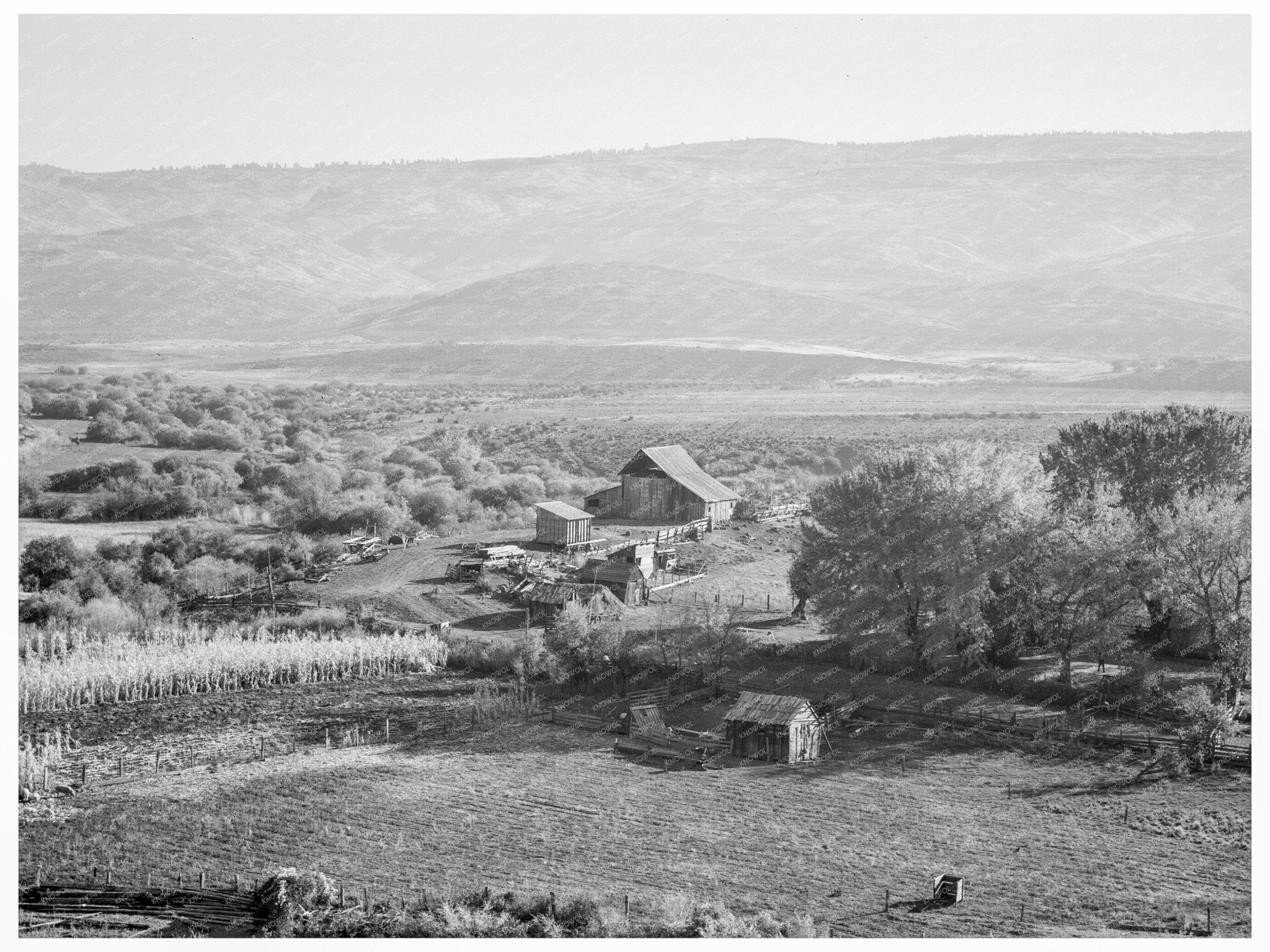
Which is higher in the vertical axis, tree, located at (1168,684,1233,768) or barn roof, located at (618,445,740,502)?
barn roof, located at (618,445,740,502)

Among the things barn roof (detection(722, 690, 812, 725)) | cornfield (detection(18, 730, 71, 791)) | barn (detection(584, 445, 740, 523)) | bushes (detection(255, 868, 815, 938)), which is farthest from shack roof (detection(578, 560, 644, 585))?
bushes (detection(255, 868, 815, 938))

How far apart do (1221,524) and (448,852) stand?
14729mm

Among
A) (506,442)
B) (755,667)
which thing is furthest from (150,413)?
(755,667)

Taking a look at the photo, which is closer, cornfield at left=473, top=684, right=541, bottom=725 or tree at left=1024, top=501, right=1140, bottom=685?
cornfield at left=473, top=684, right=541, bottom=725

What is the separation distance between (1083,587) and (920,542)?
308 cm

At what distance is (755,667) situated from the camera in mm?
28688

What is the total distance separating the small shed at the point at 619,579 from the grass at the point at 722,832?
353 inches

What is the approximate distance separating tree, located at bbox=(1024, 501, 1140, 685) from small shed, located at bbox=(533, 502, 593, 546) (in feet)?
45.9

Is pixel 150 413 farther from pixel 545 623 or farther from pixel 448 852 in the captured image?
pixel 448 852

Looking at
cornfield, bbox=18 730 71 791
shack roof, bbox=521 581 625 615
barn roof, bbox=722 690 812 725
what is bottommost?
cornfield, bbox=18 730 71 791

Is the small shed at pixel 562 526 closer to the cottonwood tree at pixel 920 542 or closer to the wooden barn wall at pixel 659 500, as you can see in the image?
the wooden barn wall at pixel 659 500

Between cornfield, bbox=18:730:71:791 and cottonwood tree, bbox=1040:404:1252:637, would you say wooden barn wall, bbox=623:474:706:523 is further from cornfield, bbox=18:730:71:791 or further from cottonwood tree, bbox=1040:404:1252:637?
cornfield, bbox=18:730:71:791

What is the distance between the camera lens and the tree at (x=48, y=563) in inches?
1345

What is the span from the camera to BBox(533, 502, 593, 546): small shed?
38781mm
